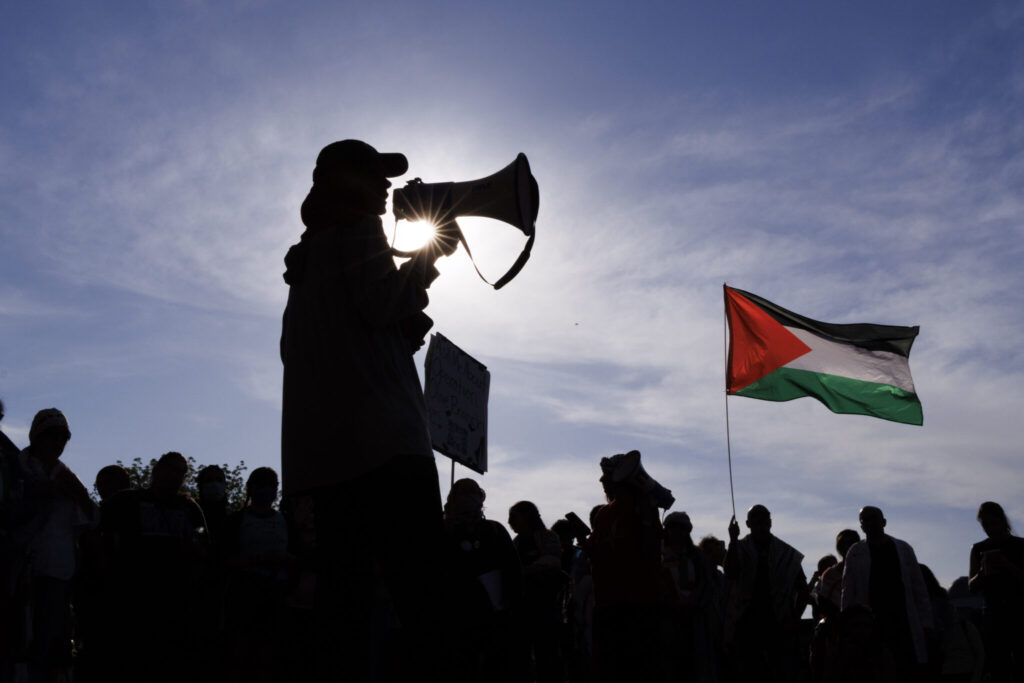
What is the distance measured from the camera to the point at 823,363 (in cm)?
1122

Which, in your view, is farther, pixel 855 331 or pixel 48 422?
pixel 855 331

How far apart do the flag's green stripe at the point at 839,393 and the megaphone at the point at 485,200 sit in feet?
27.5

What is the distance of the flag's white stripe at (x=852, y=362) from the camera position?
36.3 feet

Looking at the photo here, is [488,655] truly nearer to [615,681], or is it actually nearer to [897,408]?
[615,681]

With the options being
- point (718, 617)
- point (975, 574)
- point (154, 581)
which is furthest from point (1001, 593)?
point (154, 581)

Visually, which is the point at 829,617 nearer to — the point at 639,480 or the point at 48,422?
the point at 639,480

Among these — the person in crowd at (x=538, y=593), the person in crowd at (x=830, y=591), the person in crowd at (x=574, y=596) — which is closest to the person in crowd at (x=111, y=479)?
the person in crowd at (x=538, y=593)

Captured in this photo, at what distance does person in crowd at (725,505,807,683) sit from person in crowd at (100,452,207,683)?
16.3 ft

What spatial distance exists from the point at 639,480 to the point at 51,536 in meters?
3.59

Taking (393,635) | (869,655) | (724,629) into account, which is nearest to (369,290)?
(393,635)

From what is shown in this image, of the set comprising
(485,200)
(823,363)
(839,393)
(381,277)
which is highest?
(823,363)

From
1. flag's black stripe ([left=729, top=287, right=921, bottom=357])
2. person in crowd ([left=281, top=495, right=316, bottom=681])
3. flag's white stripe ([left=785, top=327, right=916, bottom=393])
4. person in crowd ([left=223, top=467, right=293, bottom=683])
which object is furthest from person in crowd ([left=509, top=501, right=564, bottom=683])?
flag's black stripe ([left=729, top=287, right=921, bottom=357])

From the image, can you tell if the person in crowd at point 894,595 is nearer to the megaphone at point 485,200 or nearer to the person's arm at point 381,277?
the megaphone at point 485,200

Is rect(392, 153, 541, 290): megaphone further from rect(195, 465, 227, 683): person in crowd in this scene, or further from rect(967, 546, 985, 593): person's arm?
rect(967, 546, 985, 593): person's arm
